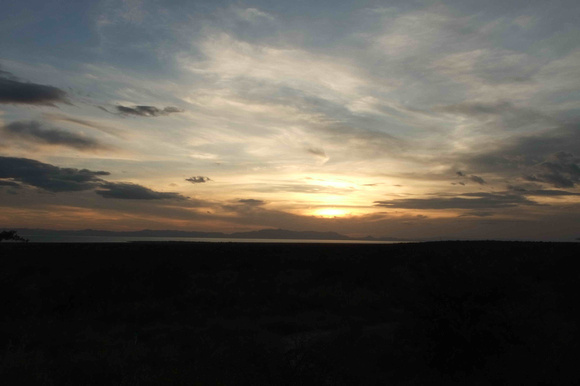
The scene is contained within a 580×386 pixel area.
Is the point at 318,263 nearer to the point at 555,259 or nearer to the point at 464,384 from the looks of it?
the point at 555,259

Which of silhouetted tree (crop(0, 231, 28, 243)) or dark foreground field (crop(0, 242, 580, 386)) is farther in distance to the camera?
silhouetted tree (crop(0, 231, 28, 243))

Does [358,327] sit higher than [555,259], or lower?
lower

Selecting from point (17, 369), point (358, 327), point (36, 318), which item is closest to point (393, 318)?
point (358, 327)

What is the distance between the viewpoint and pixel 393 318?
22.4 meters

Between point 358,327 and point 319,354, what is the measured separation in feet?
20.7

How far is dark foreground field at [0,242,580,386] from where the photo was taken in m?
12.4

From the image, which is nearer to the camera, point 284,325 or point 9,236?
point 284,325

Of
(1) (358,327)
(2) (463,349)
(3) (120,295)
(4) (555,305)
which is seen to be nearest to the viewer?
(2) (463,349)

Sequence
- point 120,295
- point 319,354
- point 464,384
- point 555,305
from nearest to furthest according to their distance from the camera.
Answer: point 464,384
point 319,354
point 555,305
point 120,295

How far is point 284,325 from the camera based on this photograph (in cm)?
2097

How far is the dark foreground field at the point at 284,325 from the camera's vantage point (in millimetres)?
12422

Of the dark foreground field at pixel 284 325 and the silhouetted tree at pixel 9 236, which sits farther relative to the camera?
the silhouetted tree at pixel 9 236

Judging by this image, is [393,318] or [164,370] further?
[393,318]

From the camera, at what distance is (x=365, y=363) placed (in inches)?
559
